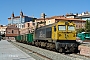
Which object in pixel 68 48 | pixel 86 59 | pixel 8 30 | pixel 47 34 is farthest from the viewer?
pixel 8 30

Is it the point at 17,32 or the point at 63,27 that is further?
the point at 17,32

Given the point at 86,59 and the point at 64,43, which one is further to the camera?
the point at 64,43

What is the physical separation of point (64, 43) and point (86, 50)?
264 centimetres

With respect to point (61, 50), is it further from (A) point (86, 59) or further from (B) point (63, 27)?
(A) point (86, 59)

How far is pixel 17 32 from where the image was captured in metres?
146

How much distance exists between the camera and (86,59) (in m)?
16.6

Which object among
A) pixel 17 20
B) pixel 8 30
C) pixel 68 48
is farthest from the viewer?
pixel 17 20

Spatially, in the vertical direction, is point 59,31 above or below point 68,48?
above

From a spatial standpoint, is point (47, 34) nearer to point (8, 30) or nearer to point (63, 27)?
point (63, 27)

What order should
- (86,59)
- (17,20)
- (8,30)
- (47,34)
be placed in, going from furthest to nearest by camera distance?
(17,20) → (8,30) → (47,34) → (86,59)

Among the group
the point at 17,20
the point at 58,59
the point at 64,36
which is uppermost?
the point at 17,20

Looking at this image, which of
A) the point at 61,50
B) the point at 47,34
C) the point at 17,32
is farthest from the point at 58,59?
the point at 17,32

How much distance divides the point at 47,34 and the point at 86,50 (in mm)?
6375

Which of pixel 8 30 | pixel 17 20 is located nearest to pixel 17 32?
pixel 8 30
